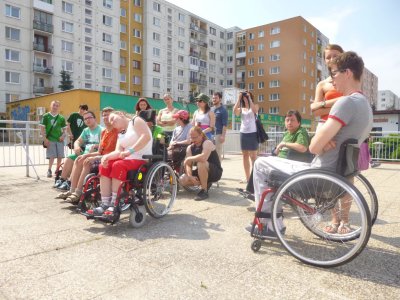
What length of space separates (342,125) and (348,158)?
0.27m

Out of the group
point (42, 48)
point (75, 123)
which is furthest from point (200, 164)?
point (42, 48)

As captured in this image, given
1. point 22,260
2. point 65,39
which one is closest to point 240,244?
point 22,260

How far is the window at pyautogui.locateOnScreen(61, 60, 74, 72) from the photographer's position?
39.3 m

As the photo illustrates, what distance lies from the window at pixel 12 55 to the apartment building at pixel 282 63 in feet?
125

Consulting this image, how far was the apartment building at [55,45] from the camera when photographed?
35.1 meters

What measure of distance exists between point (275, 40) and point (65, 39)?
3596 cm

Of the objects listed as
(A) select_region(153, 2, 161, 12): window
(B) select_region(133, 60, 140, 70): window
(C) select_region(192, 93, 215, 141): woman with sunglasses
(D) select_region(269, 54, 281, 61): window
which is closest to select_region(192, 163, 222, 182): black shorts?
(C) select_region(192, 93, 215, 141): woman with sunglasses

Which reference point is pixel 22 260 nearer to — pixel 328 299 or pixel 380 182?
pixel 328 299

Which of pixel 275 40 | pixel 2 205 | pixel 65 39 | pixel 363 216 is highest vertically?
pixel 275 40

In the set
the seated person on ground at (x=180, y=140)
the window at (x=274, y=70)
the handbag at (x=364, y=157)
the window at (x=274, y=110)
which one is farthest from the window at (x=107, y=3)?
the handbag at (x=364, y=157)

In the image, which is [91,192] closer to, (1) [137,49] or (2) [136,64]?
(2) [136,64]

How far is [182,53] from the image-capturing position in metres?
54.2

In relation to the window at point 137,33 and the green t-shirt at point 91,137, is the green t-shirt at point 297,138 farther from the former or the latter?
the window at point 137,33

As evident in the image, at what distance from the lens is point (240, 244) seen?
3102 mm
